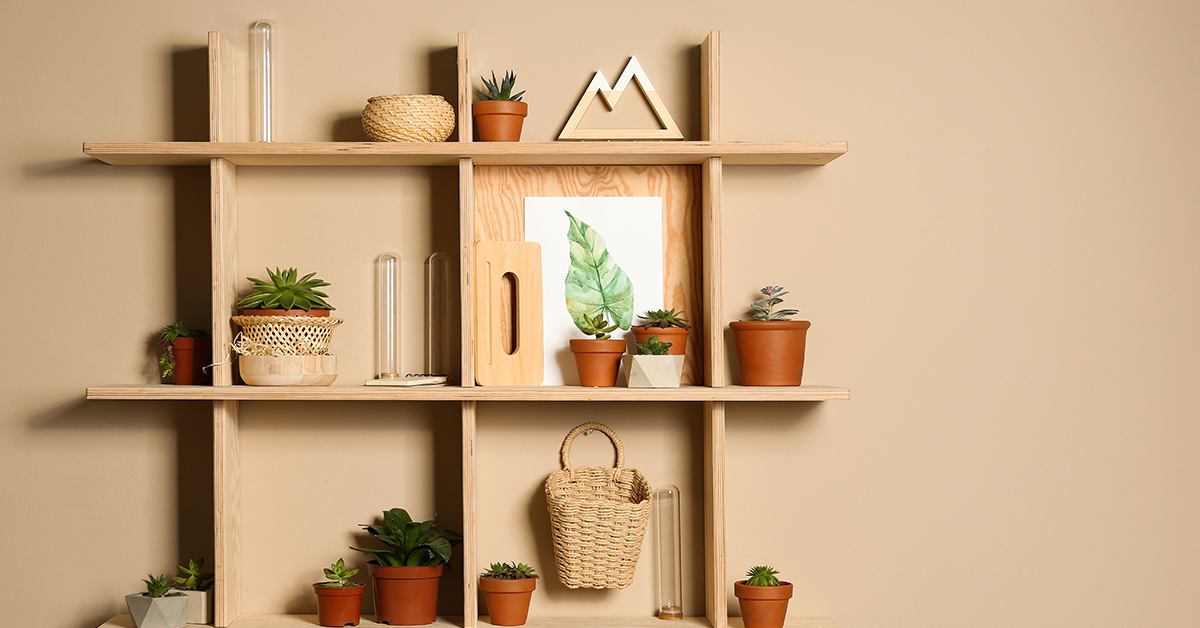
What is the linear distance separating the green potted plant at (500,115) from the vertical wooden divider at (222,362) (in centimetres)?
56

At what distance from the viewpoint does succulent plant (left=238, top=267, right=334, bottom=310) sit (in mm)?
1829

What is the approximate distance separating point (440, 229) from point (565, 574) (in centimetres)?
83

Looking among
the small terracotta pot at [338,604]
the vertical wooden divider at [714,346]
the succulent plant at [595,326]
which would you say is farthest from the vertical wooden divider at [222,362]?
the vertical wooden divider at [714,346]

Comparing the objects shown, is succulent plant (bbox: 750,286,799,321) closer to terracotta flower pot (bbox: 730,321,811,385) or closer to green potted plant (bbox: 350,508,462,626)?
terracotta flower pot (bbox: 730,321,811,385)

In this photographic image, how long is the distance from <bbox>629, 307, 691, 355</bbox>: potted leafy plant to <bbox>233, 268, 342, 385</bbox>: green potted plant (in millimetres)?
678

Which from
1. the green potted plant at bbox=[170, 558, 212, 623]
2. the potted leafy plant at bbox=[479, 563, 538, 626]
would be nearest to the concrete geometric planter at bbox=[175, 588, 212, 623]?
the green potted plant at bbox=[170, 558, 212, 623]

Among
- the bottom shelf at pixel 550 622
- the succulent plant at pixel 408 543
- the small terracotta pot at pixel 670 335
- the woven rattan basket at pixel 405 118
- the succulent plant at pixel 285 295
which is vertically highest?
the woven rattan basket at pixel 405 118

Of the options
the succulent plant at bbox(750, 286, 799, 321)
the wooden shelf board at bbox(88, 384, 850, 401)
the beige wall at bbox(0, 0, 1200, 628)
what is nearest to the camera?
the wooden shelf board at bbox(88, 384, 850, 401)

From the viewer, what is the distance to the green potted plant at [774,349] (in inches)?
71.6

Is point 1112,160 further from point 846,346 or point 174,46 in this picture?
point 174,46

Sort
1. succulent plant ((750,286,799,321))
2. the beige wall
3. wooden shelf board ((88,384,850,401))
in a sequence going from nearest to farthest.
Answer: wooden shelf board ((88,384,850,401)) → succulent plant ((750,286,799,321)) → the beige wall

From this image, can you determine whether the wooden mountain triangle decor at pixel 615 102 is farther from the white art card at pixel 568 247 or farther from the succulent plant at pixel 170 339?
the succulent plant at pixel 170 339

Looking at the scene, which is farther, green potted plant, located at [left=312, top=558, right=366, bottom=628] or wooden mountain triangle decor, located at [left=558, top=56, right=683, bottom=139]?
wooden mountain triangle decor, located at [left=558, top=56, right=683, bottom=139]

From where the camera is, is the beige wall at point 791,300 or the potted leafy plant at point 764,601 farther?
the beige wall at point 791,300
